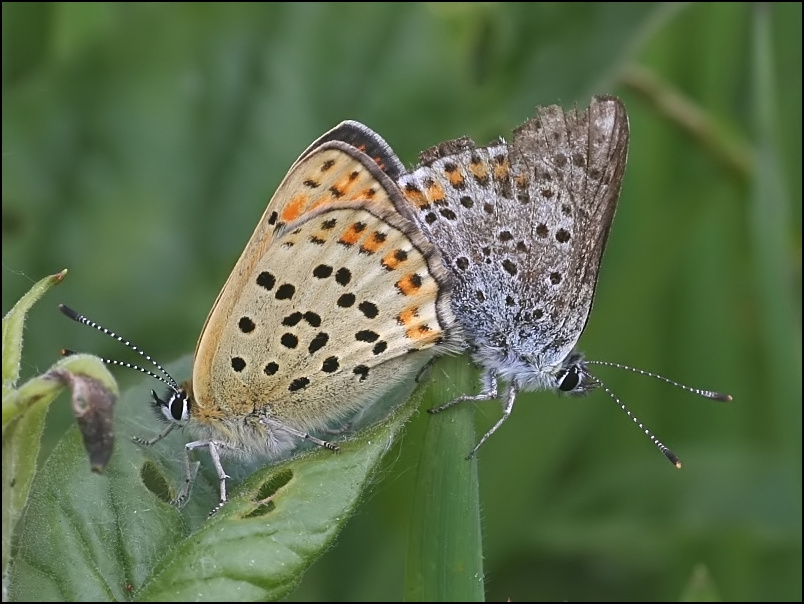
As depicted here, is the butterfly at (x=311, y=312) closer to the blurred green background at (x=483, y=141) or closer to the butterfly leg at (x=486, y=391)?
the butterfly leg at (x=486, y=391)

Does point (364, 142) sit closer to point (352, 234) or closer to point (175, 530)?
Result: point (352, 234)

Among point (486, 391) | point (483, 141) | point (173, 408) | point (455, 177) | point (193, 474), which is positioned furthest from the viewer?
point (483, 141)

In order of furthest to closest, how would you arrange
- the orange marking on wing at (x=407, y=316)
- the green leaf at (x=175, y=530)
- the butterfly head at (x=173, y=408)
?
the orange marking on wing at (x=407, y=316), the butterfly head at (x=173, y=408), the green leaf at (x=175, y=530)

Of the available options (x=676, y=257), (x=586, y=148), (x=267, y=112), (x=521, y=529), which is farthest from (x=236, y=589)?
(x=676, y=257)

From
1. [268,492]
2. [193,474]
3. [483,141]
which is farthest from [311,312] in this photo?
[483,141]

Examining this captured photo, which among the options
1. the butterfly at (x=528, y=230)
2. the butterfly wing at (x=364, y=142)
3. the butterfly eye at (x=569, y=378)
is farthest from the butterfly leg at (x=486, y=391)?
the butterfly wing at (x=364, y=142)

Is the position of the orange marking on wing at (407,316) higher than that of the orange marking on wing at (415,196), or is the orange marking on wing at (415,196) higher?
the orange marking on wing at (415,196)

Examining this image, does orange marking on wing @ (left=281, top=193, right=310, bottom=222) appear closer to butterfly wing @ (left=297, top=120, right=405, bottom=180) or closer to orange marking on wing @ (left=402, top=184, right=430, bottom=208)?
butterfly wing @ (left=297, top=120, right=405, bottom=180)
